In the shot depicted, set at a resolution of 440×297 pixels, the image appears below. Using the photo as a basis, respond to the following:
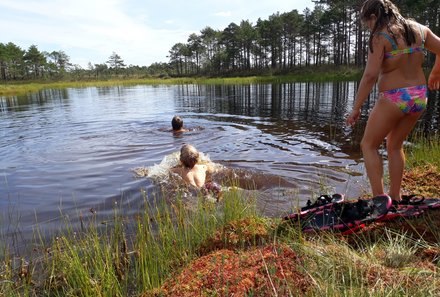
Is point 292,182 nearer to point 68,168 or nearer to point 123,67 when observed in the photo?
point 68,168

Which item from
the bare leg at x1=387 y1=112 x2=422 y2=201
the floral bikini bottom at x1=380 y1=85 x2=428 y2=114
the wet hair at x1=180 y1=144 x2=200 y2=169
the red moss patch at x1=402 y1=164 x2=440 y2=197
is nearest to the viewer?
the floral bikini bottom at x1=380 y1=85 x2=428 y2=114

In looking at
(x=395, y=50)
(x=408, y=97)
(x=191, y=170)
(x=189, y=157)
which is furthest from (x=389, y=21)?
(x=191, y=170)

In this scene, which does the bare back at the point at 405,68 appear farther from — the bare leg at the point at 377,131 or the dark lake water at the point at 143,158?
the dark lake water at the point at 143,158

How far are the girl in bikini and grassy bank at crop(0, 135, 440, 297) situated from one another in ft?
3.19

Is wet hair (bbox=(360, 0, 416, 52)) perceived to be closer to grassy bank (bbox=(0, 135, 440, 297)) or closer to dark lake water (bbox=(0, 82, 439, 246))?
grassy bank (bbox=(0, 135, 440, 297))

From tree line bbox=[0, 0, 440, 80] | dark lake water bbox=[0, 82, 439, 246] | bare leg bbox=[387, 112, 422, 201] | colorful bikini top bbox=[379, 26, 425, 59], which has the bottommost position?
dark lake water bbox=[0, 82, 439, 246]

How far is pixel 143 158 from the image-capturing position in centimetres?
911

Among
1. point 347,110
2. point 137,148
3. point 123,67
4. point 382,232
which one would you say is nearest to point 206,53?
point 123,67

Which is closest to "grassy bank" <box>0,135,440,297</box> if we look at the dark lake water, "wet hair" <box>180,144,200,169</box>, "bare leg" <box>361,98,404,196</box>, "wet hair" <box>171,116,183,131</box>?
"bare leg" <box>361,98,404,196</box>

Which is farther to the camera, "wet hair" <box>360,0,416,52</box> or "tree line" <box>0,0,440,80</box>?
"tree line" <box>0,0,440,80</box>

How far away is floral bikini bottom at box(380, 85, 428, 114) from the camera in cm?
362

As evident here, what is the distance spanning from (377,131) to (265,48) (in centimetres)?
8102

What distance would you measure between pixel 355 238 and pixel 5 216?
5.32m

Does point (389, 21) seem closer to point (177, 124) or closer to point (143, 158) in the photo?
point (143, 158)
